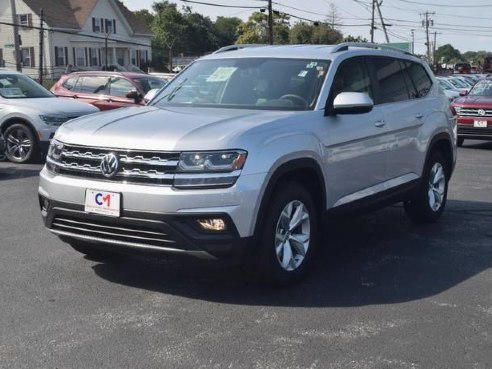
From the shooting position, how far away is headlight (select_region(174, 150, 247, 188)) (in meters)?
4.57

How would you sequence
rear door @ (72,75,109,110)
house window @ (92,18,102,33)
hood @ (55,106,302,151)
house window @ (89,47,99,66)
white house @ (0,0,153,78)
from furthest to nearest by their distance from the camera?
house window @ (92,18,102,33)
house window @ (89,47,99,66)
white house @ (0,0,153,78)
rear door @ (72,75,109,110)
hood @ (55,106,302,151)

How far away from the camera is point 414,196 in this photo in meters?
7.21

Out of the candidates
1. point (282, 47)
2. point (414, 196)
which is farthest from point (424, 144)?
point (282, 47)

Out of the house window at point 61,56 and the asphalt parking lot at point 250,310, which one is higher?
the house window at point 61,56

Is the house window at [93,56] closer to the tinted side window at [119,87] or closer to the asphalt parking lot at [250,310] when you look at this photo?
the tinted side window at [119,87]

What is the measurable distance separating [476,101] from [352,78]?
415 inches

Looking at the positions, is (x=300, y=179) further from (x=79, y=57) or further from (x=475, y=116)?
(x=79, y=57)

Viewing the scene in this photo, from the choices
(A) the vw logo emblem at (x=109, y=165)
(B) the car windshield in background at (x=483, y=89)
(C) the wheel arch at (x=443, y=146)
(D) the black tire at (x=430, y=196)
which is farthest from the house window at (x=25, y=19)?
Answer: (A) the vw logo emblem at (x=109, y=165)

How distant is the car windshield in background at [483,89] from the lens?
1642 centimetres

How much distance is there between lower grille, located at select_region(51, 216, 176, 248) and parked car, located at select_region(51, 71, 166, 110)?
1048cm

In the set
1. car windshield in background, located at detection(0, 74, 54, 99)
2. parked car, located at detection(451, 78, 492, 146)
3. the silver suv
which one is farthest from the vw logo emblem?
parked car, located at detection(451, 78, 492, 146)

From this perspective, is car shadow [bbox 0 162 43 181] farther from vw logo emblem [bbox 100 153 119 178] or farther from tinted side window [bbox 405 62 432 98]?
vw logo emblem [bbox 100 153 119 178]

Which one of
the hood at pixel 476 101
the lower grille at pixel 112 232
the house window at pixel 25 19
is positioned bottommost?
the lower grille at pixel 112 232

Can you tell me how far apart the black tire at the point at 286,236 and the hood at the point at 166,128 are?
0.57 metres
